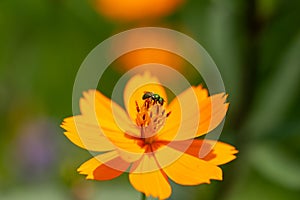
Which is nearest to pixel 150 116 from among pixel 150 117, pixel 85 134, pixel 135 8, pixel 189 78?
pixel 150 117

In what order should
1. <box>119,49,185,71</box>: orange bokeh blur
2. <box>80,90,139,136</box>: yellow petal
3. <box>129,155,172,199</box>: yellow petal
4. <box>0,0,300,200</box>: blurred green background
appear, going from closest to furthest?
<box>129,155,172,199</box>: yellow petal → <box>80,90,139,136</box>: yellow petal → <box>0,0,300,200</box>: blurred green background → <box>119,49,185,71</box>: orange bokeh blur

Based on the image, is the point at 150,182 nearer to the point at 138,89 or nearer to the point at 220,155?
the point at 220,155

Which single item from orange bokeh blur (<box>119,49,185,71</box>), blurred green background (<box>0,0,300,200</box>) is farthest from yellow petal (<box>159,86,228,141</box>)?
orange bokeh blur (<box>119,49,185,71</box>)

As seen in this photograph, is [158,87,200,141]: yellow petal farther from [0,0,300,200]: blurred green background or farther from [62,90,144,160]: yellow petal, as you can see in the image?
[0,0,300,200]: blurred green background

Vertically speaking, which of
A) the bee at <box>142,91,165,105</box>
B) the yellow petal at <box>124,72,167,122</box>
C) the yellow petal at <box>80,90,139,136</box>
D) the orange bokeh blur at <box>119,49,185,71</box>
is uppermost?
the orange bokeh blur at <box>119,49,185,71</box>

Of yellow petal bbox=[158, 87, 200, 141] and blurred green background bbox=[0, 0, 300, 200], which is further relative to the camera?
blurred green background bbox=[0, 0, 300, 200]

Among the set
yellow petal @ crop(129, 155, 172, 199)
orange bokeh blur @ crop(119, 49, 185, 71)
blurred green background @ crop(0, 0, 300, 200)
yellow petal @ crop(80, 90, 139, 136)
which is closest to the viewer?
yellow petal @ crop(129, 155, 172, 199)

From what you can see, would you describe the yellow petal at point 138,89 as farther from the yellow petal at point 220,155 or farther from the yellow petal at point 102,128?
the yellow petal at point 220,155
